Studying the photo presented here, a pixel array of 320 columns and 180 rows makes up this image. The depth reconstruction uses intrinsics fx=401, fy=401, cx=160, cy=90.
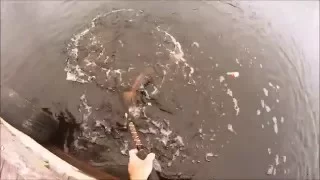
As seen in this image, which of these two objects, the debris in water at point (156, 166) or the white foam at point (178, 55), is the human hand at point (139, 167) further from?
the white foam at point (178, 55)

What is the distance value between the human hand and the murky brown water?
13 cm

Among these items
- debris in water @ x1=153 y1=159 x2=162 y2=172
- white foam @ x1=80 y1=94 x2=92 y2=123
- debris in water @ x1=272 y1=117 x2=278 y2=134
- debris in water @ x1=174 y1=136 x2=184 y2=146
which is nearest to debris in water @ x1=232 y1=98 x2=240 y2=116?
debris in water @ x1=272 y1=117 x2=278 y2=134

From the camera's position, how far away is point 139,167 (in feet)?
4.34

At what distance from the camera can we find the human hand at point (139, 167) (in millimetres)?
1302

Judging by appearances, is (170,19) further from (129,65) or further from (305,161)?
(305,161)

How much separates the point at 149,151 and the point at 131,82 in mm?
295

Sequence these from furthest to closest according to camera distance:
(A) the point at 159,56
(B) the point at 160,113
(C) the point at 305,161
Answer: (A) the point at 159,56, (B) the point at 160,113, (C) the point at 305,161

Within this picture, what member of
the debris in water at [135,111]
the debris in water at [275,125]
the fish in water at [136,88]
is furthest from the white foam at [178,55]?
the debris in water at [275,125]

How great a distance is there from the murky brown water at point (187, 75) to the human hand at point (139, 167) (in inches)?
5.2

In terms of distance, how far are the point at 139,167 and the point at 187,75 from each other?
0.48 m

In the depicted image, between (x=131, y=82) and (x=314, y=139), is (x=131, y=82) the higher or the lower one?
the higher one

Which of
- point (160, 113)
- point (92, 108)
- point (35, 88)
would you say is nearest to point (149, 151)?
point (160, 113)

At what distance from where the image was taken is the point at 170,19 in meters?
1.74

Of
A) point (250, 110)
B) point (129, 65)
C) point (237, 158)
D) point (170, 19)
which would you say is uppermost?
point (170, 19)
